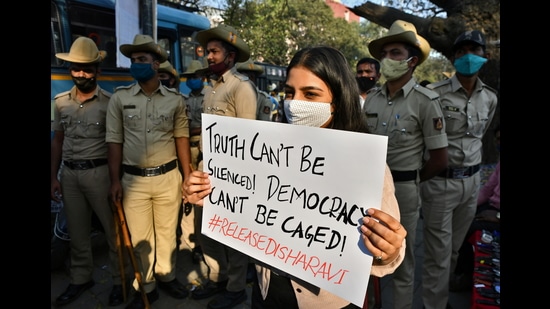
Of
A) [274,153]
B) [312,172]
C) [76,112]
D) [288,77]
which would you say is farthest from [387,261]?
[76,112]

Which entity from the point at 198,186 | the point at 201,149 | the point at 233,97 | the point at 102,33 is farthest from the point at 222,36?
the point at 102,33

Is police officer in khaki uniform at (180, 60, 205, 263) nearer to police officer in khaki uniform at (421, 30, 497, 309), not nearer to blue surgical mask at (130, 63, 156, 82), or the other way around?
blue surgical mask at (130, 63, 156, 82)

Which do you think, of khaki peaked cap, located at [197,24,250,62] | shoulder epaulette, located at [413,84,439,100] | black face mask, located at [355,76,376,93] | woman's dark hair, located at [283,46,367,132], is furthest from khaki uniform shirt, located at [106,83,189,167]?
black face mask, located at [355,76,376,93]

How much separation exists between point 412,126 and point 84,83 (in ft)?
9.28

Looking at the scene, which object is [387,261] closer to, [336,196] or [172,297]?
[336,196]

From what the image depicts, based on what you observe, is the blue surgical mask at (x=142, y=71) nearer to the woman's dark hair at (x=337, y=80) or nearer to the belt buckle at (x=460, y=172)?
Result: the woman's dark hair at (x=337, y=80)

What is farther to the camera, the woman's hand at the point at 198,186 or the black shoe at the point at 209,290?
the black shoe at the point at 209,290

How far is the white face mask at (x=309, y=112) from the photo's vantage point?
1374mm

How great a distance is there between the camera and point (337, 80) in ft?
4.52

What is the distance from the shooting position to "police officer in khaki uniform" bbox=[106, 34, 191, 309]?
291cm

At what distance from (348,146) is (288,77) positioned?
486 mm

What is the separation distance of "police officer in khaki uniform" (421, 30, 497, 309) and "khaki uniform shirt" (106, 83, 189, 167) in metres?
2.29

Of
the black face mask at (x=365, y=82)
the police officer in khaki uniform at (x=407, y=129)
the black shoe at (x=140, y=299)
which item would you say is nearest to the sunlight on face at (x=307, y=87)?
the police officer in khaki uniform at (x=407, y=129)

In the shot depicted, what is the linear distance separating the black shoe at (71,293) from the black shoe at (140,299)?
0.58 metres
